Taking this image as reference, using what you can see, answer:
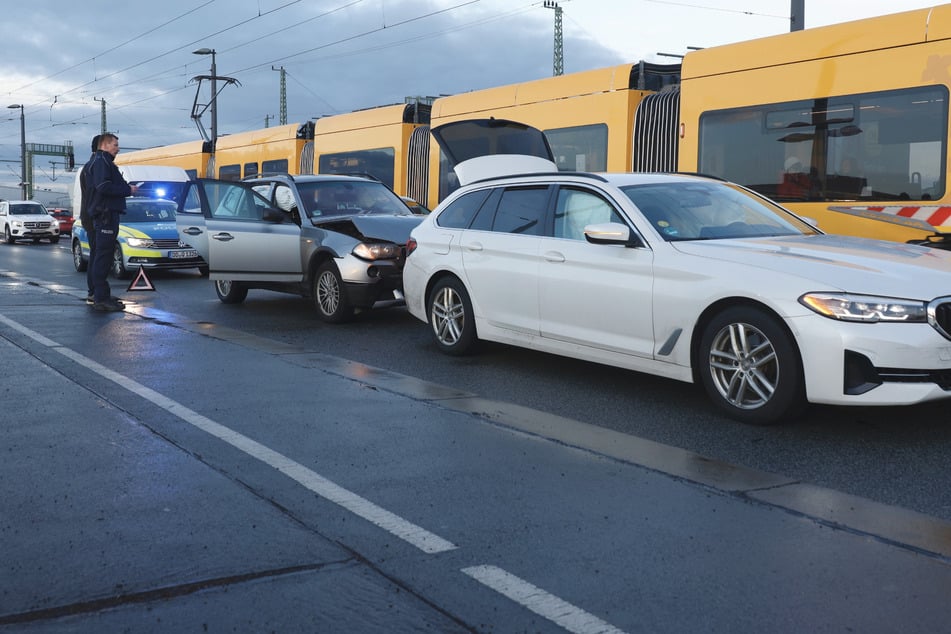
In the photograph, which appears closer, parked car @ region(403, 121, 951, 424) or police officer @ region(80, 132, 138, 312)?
parked car @ region(403, 121, 951, 424)

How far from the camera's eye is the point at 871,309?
5535 mm

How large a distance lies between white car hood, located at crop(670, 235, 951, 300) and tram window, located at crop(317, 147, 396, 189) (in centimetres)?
1227

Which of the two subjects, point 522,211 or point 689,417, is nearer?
point 689,417

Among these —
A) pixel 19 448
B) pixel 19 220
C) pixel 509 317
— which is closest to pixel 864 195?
pixel 509 317

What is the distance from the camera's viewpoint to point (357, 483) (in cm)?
469

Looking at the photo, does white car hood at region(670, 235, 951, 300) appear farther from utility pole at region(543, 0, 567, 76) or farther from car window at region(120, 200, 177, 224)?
utility pole at region(543, 0, 567, 76)

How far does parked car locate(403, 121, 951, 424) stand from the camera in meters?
5.55

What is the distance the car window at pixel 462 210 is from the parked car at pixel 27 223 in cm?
3309

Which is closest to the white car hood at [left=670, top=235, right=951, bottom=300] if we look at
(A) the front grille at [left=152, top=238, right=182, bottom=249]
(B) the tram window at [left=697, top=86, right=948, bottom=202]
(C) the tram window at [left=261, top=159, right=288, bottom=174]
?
(B) the tram window at [left=697, top=86, right=948, bottom=202]

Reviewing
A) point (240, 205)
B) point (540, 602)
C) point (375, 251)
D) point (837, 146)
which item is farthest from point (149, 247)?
point (540, 602)

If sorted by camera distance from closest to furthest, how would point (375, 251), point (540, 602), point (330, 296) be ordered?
point (540, 602), point (375, 251), point (330, 296)

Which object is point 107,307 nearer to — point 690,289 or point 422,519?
point 690,289

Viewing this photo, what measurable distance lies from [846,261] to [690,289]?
92 cm

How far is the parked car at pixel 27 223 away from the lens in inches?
1489
